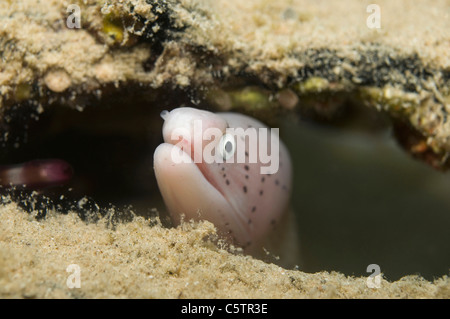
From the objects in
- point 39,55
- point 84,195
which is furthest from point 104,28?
point 84,195

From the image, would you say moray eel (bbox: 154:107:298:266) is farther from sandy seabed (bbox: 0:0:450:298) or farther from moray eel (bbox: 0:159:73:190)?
moray eel (bbox: 0:159:73:190)

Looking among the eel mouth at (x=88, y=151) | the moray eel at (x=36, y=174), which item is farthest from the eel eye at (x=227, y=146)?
the moray eel at (x=36, y=174)

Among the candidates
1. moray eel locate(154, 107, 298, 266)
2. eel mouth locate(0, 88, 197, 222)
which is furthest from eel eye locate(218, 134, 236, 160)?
eel mouth locate(0, 88, 197, 222)

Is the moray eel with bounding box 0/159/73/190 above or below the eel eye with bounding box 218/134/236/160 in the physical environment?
below

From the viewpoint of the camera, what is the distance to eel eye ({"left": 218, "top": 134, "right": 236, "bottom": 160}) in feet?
7.59

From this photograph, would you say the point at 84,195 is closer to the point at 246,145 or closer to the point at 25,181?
the point at 25,181

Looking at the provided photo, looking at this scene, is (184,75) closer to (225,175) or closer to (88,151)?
(225,175)

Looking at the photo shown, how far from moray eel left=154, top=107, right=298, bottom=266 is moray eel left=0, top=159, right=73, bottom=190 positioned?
0.82 meters

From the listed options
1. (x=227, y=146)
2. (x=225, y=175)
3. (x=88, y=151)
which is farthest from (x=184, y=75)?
(x=88, y=151)

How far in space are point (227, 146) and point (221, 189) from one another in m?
0.29

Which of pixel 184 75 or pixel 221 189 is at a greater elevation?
pixel 184 75

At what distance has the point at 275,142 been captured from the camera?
296 centimetres

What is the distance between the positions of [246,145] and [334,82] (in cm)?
82

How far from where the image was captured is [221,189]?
2.37 m
